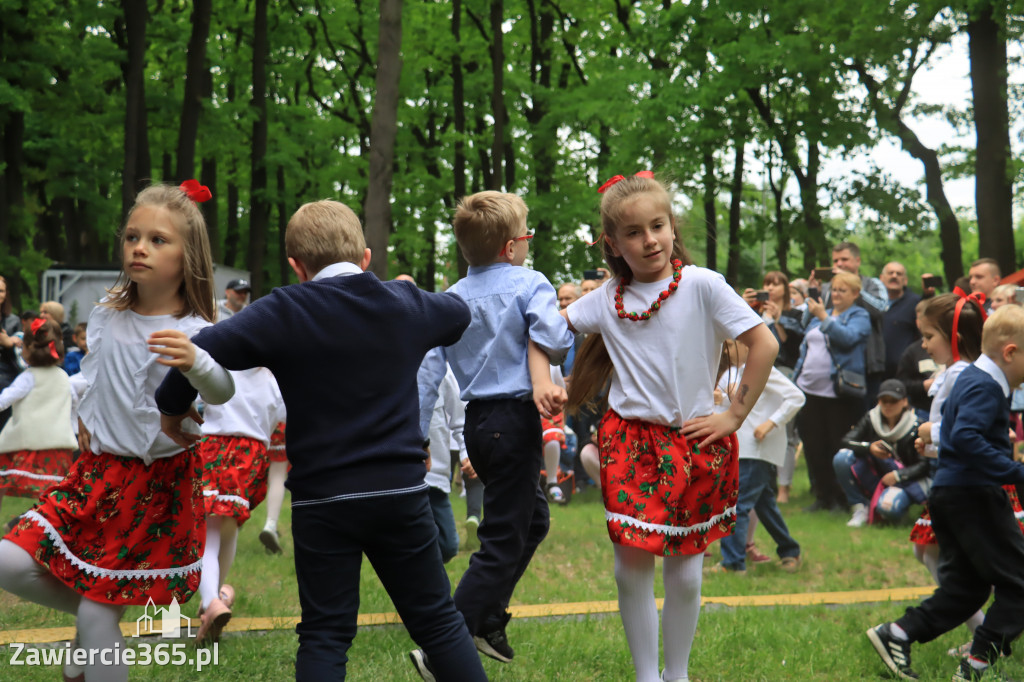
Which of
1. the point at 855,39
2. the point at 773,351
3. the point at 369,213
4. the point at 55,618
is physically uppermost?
the point at 855,39

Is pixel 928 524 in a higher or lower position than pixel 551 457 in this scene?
higher

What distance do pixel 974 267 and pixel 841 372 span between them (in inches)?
70.0

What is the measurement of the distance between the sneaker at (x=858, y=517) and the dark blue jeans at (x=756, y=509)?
2.28m

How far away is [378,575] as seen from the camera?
3.38m

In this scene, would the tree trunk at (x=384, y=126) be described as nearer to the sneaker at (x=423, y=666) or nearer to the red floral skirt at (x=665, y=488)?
the sneaker at (x=423, y=666)

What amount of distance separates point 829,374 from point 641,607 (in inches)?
290

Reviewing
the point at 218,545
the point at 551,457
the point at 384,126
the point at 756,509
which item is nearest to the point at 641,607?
the point at 218,545

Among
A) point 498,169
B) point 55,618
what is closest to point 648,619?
point 55,618

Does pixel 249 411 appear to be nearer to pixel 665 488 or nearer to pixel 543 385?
pixel 543 385

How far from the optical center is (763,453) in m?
7.93

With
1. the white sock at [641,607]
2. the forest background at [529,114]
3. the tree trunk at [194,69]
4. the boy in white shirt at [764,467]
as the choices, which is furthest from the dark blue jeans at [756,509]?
the tree trunk at [194,69]

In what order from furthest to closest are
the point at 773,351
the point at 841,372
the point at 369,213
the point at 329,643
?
1. the point at 369,213
2. the point at 841,372
3. the point at 773,351
4. the point at 329,643

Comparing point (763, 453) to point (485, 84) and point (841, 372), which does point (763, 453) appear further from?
point (485, 84)

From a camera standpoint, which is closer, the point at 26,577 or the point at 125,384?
the point at 26,577
